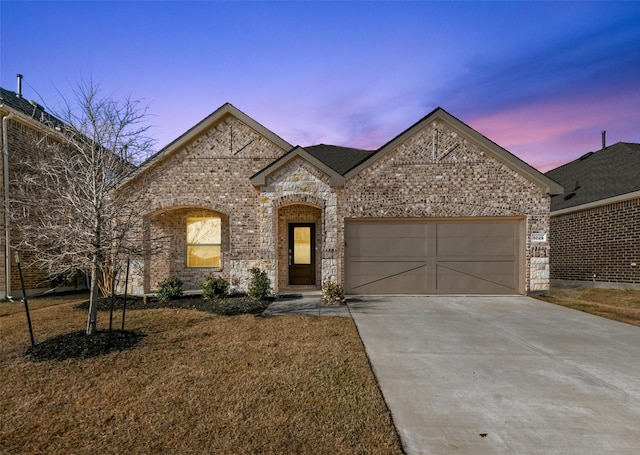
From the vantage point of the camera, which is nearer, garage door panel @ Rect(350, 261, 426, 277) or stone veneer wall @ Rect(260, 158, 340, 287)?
stone veneer wall @ Rect(260, 158, 340, 287)

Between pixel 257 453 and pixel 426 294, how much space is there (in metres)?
8.25

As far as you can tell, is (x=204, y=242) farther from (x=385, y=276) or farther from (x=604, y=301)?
(x=604, y=301)

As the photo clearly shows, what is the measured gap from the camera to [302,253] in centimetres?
1083

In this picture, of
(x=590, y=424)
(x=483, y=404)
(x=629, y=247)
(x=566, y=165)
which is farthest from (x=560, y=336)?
(x=566, y=165)

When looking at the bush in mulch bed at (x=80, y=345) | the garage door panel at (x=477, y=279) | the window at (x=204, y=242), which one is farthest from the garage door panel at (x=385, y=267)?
the bush in mulch bed at (x=80, y=345)

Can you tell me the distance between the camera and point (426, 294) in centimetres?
960

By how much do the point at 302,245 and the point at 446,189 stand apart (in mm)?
5308

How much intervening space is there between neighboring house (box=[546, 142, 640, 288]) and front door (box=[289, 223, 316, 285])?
1092 centimetres

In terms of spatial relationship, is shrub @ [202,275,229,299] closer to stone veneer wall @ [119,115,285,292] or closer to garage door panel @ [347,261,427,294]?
stone veneer wall @ [119,115,285,292]

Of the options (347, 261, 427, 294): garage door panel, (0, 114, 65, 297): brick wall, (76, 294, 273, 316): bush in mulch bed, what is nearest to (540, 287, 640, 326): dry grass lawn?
A: (347, 261, 427, 294): garage door panel

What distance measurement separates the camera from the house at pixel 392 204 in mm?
9398

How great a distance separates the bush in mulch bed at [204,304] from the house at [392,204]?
1.09 m

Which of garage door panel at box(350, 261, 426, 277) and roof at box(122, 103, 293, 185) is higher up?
roof at box(122, 103, 293, 185)

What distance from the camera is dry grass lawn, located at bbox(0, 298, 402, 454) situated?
A: 2.57 m
